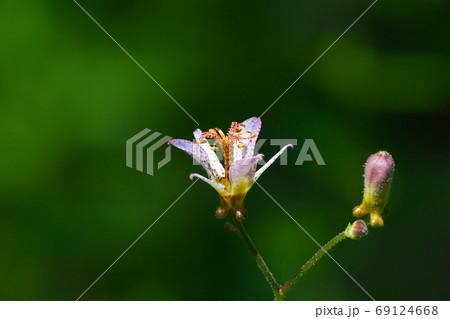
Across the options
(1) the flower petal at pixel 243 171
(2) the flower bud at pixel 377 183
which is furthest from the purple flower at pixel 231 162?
(2) the flower bud at pixel 377 183

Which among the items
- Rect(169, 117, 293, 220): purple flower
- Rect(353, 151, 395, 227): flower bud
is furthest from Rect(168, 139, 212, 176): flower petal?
Rect(353, 151, 395, 227): flower bud

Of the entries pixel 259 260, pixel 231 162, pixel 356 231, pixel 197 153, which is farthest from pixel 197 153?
pixel 356 231

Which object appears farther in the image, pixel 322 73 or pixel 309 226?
pixel 322 73

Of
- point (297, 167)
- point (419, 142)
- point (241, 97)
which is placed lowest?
point (419, 142)

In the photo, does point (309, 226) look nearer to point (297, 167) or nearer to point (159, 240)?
point (297, 167)

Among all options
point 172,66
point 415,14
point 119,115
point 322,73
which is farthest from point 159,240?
point 415,14

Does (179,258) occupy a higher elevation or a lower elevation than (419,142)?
higher

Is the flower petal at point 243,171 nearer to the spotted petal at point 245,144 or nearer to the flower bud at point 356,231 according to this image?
the spotted petal at point 245,144
